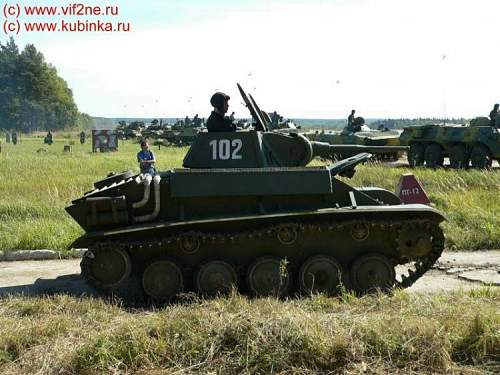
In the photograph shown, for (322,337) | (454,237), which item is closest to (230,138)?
(322,337)

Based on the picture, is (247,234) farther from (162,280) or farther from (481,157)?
(481,157)

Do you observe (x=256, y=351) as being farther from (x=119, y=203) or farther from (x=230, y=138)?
(x=230, y=138)

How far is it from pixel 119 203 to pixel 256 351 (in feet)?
10.1

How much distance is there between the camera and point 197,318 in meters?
6.26

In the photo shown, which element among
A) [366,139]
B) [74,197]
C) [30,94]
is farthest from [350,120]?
[30,94]

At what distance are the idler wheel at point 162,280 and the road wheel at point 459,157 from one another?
19.5 meters

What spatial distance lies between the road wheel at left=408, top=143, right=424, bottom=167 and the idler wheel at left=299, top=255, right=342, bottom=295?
67.1ft

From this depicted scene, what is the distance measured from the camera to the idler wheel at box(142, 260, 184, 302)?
805 cm

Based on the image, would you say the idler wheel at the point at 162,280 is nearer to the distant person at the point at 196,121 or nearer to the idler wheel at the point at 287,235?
the idler wheel at the point at 287,235

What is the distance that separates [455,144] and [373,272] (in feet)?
62.3

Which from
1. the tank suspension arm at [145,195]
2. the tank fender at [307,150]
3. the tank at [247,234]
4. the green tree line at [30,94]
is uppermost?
the green tree line at [30,94]

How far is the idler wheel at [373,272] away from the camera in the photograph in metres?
8.28

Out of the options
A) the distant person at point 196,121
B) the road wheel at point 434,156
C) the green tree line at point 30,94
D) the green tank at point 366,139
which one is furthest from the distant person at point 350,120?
the green tree line at point 30,94

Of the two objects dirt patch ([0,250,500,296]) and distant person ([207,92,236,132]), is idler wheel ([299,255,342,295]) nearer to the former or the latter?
dirt patch ([0,250,500,296])
